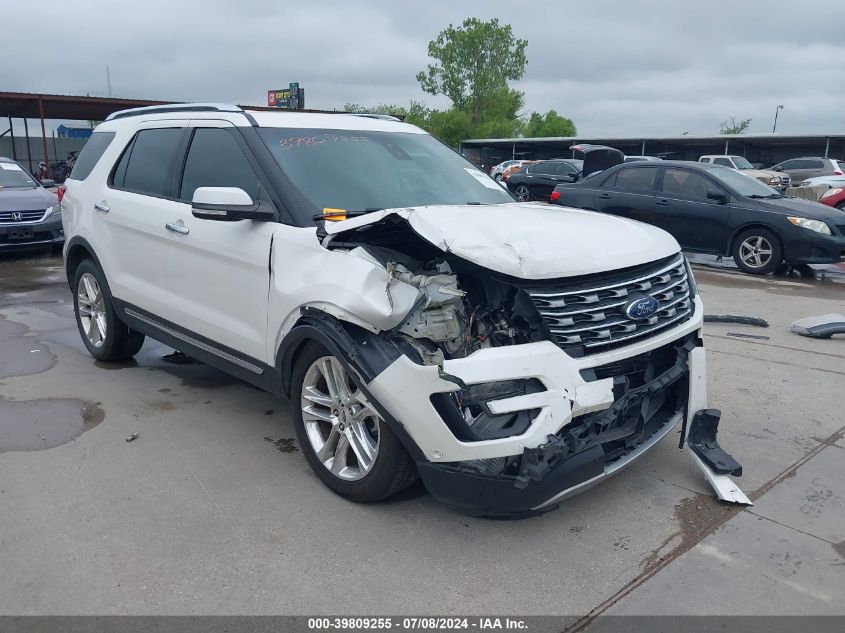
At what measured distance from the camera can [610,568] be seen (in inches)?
121

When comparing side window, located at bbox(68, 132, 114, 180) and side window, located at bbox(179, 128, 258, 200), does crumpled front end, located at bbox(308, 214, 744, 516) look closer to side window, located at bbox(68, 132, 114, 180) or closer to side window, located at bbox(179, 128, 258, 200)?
side window, located at bbox(179, 128, 258, 200)

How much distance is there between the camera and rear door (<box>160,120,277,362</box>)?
156 inches

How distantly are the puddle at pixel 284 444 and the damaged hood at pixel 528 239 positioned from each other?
1.46 m

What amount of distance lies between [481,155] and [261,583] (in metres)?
55.0

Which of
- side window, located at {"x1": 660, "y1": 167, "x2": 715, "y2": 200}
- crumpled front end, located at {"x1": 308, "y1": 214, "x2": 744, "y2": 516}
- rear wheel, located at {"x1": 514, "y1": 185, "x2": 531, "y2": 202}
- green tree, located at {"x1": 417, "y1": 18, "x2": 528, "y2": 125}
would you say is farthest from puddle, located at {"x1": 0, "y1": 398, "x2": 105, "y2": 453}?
green tree, located at {"x1": 417, "y1": 18, "x2": 528, "y2": 125}

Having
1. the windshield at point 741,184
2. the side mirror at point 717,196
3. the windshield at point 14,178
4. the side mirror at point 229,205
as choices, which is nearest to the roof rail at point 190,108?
the side mirror at point 229,205

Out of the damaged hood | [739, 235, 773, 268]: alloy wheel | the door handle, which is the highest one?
the damaged hood

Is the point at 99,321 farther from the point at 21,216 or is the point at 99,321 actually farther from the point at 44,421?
the point at 21,216

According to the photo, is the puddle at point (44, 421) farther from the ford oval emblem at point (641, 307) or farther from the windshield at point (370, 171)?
the ford oval emblem at point (641, 307)

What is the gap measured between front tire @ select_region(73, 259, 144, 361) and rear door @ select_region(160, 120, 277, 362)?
1.16 metres

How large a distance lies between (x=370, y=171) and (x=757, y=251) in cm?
825

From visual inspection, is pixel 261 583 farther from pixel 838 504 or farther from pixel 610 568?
pixel 838 504

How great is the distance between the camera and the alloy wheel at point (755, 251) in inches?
418

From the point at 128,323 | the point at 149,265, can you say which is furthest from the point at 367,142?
the point at 128,323
